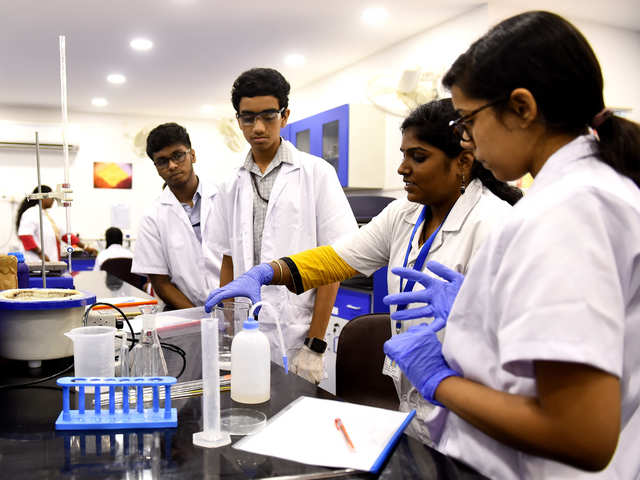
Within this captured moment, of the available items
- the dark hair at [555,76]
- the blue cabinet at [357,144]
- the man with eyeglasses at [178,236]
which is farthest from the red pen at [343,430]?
the blue cabinet at [357,144]

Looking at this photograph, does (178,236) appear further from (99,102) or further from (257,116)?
(99,102)

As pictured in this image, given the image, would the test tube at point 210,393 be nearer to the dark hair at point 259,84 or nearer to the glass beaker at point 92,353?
the glass beaker at point 92,353

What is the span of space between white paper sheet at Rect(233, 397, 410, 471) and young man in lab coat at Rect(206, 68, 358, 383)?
85 cm

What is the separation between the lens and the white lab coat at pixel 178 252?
244cm

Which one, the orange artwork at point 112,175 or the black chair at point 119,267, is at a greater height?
the orange artwork at point 112,175

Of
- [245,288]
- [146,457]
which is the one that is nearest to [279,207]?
[245,288]

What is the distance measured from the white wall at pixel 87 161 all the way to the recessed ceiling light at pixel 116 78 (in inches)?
42.9

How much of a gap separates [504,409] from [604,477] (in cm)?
22

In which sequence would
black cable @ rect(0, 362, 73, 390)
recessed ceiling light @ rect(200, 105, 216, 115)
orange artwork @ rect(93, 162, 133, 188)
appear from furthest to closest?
orange artwork @ rect(93, 162, 133, 188) → recessed ceiling light @ rect(200, 105, 216, 115) → black cable @ rect(0, 362, 73, 390)

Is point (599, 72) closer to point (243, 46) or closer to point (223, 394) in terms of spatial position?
point (223, 394)

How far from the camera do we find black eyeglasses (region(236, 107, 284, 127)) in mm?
1925

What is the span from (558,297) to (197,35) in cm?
415

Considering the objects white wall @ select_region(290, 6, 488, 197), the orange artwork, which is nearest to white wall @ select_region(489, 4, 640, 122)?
white wall @ select_region(290, 6, 488, 197)

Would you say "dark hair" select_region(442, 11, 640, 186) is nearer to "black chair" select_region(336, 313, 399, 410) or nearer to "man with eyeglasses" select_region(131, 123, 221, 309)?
"black chair" select_region(336, 313, 399, 410)
